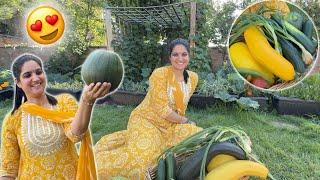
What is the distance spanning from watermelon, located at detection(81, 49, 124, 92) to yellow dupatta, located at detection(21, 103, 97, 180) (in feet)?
1.12

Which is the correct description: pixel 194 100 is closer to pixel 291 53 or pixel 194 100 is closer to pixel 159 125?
pixel 159 125

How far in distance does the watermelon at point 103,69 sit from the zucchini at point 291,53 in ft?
2.90

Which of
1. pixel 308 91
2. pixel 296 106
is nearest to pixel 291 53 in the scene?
pixel 296 106

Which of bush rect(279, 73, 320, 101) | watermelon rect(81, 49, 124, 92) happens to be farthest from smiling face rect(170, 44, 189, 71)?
bush rect(279, 73, 320, 101)

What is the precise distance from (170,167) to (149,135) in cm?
100

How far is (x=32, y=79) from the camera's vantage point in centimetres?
154

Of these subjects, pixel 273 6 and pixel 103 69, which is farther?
pixel 273 6

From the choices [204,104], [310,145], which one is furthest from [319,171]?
[204,104]

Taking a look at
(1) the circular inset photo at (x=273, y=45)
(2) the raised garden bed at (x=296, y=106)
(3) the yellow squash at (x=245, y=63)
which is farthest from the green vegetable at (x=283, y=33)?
(2) the raised garden bed at (x=296, y=106)

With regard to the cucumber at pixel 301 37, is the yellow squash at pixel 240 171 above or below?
below

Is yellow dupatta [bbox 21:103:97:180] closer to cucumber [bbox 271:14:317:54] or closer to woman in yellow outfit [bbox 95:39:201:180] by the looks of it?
cucumber [bbox 271:14:317:54]

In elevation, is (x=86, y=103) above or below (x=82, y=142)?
above

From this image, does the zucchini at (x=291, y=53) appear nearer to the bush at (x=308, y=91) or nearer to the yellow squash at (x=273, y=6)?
the yellow squash at (x=273, y=6)

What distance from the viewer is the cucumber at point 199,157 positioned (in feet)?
5.93
